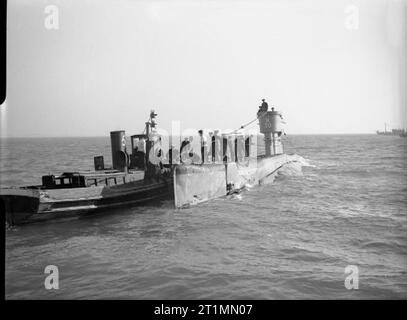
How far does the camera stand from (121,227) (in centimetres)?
1450

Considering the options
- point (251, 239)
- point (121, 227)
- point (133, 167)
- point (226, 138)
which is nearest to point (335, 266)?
point (251, 239)

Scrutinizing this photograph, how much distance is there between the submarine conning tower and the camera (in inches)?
1230

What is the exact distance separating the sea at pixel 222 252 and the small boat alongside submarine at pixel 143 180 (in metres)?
0.70

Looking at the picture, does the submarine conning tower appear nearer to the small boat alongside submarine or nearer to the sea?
the small boat alongside submarine

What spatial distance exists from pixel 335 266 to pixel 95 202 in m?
11.5

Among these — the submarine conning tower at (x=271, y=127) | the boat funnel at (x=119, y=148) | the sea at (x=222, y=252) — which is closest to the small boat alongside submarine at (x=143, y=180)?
the boat funnel at (x=119, y=148)

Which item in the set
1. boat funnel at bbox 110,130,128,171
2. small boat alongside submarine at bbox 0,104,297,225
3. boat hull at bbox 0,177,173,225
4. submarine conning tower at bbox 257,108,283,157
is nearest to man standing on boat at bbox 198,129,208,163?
small boat alongside submarine at bbox 0,104,297,225

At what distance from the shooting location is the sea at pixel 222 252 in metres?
8.38

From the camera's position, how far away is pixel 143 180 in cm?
1900

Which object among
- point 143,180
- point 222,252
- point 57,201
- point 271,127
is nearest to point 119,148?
point 143,180

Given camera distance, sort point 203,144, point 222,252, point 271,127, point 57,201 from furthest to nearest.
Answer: point 271,127, point 203,144, point 57,201, point 222,252

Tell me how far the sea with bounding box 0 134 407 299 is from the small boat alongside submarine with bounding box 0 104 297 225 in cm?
70

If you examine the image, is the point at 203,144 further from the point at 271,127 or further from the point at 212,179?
the point at 271,127

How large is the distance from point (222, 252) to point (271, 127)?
2226 cm
